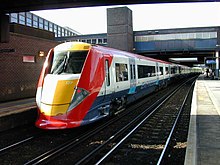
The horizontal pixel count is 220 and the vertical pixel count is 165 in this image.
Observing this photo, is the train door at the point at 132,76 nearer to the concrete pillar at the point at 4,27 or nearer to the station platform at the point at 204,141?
the station platform at the point at 204,141

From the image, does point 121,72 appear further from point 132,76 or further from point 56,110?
point 56,110

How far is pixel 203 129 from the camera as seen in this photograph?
7984mm

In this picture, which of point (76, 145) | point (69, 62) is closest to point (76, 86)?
point (69, 62)

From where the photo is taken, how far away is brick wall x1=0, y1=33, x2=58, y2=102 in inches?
598

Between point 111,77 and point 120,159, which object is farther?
point 111,77

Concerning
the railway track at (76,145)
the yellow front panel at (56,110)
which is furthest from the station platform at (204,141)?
the yellow front panel at (56,110)

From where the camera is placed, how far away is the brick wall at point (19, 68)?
15195mm

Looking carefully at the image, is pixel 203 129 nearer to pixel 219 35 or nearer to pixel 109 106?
pixel 109 106

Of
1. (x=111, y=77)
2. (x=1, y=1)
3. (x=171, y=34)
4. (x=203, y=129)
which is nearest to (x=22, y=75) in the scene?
(x=1, y=1)

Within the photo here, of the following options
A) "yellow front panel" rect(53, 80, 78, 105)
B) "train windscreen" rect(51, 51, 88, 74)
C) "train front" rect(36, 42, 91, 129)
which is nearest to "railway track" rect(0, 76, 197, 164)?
"train front" rect(36, 42, 91, 129)

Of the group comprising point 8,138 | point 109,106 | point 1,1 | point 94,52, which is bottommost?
point 8,138

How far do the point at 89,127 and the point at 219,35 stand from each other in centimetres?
4569

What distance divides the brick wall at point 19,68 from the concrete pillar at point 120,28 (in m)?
32.7

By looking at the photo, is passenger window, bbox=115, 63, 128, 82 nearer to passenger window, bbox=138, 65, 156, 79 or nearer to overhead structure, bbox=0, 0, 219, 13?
overhead structure, bbox=0, 0, 219, 13
